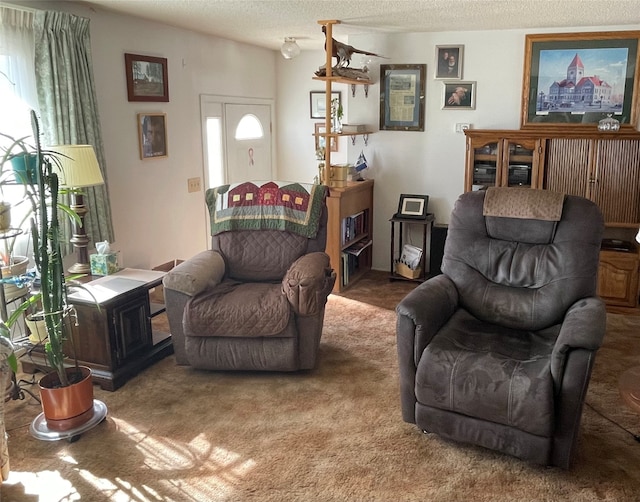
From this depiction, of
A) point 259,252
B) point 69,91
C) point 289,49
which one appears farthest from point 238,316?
point 289,49

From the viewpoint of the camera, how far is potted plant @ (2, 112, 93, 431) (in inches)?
94.6

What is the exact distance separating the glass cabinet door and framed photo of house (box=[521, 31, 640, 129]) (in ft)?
1.30

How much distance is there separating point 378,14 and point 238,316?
2.37m

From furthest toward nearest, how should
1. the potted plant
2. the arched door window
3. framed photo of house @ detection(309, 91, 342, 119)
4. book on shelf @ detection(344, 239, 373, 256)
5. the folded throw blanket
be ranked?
framed photo of house @ detection(309, 91, 342, 119) < the arched door window < book on shelf @ detection(344, 239, 373, 256) < the folded throw blanket < the potted plant

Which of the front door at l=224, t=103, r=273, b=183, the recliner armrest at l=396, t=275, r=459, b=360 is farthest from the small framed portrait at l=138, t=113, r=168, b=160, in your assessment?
the recliner armrest at l=396, t=275, r=459, b=360

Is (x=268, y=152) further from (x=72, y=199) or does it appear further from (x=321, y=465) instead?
(x=321, y=465)

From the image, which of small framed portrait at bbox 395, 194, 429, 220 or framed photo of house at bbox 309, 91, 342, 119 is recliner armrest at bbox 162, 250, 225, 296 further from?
framed photo of house at bbox 309, 91, 342, 119

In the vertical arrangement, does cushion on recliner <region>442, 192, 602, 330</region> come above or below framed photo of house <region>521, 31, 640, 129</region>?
below

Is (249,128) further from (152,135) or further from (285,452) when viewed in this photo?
(285,452)

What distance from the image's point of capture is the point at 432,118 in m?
4.93

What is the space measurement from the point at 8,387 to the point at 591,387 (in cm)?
306

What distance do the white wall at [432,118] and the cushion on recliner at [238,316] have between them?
7.94ft

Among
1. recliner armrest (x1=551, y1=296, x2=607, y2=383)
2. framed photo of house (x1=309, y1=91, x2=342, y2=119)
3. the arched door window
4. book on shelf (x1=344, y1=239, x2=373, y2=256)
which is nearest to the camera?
recliner armrest (x1=551, y1=296, x2=607, y2=383)

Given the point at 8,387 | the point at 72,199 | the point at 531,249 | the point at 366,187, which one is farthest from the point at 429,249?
the point at 8,387
